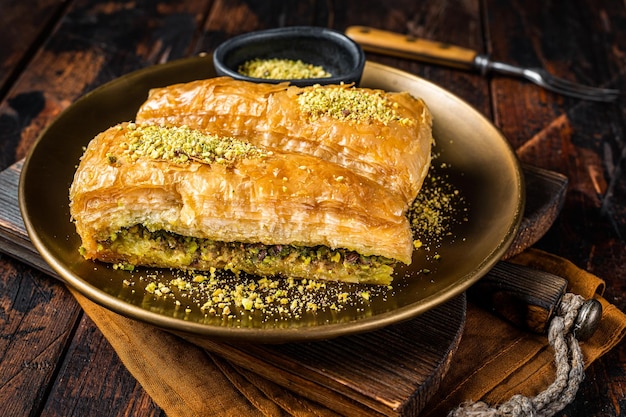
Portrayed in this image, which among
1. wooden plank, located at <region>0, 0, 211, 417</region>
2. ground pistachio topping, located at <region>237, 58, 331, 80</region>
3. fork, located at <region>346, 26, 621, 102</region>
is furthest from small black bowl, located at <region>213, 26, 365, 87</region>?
wooden plank, located at <region>0, 0, 211, 417</region>

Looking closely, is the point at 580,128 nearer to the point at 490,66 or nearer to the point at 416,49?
the point at 490,66

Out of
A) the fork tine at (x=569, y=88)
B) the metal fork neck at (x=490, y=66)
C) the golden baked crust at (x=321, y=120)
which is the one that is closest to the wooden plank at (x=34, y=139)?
the golden baked crust at (x=321, y=120)

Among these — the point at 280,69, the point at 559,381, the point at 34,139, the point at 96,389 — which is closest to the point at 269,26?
the point at 280,69

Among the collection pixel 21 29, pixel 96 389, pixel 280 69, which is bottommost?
pixel 21 29

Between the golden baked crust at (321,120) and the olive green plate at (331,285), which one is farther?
the golden baked crust at (321,120)

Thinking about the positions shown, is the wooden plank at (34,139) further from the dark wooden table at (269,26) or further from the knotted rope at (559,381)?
the knotted rope at (559,381)

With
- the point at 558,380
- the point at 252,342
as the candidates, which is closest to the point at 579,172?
the point at 558,380

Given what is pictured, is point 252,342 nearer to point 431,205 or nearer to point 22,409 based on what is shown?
point 22,409
